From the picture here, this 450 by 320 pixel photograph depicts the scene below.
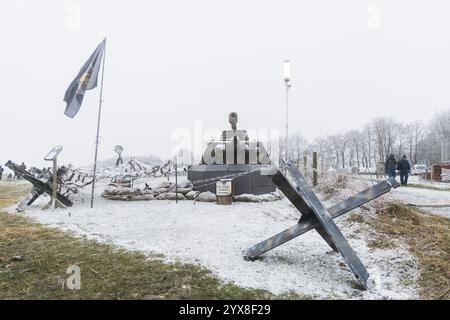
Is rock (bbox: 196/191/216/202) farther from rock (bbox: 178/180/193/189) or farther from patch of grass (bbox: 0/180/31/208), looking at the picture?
patch of grass (bbox: 0/180/31/208)

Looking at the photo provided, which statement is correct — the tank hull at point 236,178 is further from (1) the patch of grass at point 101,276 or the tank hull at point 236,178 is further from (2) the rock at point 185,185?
(1) the patch of grass at point 101,276

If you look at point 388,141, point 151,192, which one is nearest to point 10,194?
point 151,192

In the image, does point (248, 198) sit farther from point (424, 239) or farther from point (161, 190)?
point (424, 239)

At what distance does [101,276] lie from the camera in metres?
3.97

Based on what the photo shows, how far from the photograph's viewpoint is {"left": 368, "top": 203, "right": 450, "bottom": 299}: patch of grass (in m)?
3.93

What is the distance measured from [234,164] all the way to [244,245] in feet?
22.4

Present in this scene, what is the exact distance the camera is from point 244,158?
40.5 ft

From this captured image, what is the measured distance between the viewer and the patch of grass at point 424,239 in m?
3.93

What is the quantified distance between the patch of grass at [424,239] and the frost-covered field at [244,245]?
0.17 metres

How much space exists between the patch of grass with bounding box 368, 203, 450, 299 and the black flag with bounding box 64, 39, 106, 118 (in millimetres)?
8593

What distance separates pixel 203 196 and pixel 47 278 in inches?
273

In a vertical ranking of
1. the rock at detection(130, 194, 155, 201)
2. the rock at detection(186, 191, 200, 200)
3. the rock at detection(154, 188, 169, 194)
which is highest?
the rock at detection(154, 188, 169, 194)

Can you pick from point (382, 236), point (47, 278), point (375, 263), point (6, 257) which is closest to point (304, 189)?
point (375, 263)

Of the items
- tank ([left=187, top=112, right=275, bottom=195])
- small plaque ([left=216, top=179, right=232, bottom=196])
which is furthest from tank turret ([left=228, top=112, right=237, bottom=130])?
small plaque ([left=216, top=179, right=232, bottom=196])
